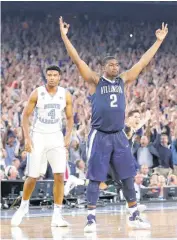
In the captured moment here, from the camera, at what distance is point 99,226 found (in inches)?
386

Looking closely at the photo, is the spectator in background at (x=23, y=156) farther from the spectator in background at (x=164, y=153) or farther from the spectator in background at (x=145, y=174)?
the spectator in background at (x=164, y=153)

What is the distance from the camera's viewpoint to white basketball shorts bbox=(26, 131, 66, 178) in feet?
33.1

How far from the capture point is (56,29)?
26750 millimetres

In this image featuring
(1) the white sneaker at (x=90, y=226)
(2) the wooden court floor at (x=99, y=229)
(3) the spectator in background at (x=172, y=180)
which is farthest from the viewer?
(3) the spectator in background at (x=172, y=180)

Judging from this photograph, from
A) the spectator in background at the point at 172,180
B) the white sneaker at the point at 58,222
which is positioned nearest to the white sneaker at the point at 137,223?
the white sneaker at the point at 58,222

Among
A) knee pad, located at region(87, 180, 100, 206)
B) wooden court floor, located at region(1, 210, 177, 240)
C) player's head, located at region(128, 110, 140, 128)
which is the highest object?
player's head, located at region(128, 110, 140, 128)

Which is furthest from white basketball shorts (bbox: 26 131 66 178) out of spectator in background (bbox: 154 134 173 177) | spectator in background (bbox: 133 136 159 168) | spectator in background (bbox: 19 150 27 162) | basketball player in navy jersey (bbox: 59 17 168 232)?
spectator in background (bbox: 154 134 173 177)

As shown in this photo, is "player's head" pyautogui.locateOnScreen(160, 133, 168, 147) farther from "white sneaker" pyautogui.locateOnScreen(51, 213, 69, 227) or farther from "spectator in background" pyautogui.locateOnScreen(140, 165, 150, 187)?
"white sneaker" pyautogui.locateOnScreen(51, 213, 69, 227)

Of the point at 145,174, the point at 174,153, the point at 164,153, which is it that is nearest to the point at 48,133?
the point at 145,174

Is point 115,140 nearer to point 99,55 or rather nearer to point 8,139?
point 8,139

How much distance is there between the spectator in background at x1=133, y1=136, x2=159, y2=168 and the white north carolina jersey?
7.39 m

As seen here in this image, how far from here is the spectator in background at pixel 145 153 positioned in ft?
57.0

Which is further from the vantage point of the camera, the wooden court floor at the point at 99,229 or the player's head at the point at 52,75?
the player's head at the point at 52,75

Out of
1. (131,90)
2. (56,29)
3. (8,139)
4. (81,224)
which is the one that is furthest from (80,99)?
(81,224)
